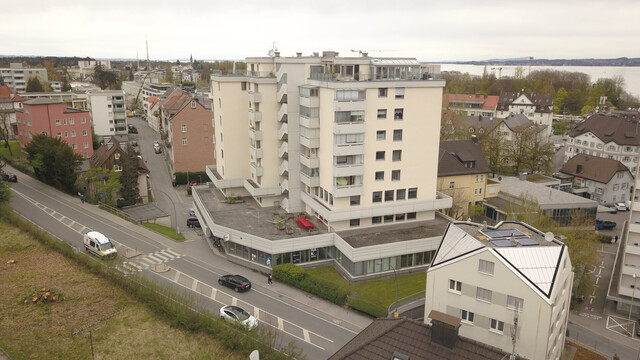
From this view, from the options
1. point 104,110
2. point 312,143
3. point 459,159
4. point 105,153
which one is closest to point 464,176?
point 459,159

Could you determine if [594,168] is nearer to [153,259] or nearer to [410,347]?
[410,347]

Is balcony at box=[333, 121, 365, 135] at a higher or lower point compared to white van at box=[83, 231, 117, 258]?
higher

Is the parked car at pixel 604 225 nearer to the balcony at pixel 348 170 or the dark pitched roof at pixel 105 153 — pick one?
the balcony at pixel 348 170

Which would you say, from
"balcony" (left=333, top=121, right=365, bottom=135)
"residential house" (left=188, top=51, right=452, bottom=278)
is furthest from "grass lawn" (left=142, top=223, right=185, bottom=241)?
"balcony" (left=333, top=121, right=365, bottom=135)

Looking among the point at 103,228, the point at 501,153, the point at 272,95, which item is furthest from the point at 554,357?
the point at 501,153

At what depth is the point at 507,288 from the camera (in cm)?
3059

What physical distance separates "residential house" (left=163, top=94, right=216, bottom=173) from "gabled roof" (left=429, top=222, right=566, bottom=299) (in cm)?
5736

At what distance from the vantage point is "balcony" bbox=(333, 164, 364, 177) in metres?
46.4

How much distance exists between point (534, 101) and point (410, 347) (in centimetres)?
12326

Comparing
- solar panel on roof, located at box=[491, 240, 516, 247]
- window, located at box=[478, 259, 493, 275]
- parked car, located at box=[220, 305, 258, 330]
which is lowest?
parked car, located at box=[220, 305, 258, 330]

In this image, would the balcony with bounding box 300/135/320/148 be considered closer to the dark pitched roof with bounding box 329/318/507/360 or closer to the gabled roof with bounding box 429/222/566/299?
the gabled roof with bounding box 429/222/566/299

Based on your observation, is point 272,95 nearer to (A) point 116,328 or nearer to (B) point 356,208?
(B) point 356,208

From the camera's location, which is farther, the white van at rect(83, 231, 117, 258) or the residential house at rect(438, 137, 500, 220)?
the residential house at rect(438, 137, 500, 220)

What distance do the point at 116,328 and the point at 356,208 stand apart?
24896 millimetres
